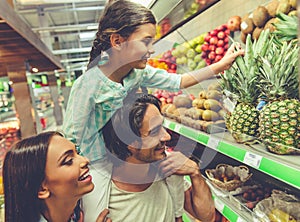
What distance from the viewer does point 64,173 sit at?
2.79 ft

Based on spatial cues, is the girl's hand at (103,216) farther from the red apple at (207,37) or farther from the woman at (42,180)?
the red apple at (207,37)

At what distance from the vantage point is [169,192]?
1072 millimetres

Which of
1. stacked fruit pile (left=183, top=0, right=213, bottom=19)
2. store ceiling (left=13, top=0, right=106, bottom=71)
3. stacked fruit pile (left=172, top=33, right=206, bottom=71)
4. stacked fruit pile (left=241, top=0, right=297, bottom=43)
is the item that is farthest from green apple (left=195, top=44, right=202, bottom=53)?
store ceiling (left=13, top=0, right=106, bottom=71)

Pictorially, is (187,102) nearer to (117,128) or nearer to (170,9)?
(170,9)

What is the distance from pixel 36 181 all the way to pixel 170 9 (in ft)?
4.29

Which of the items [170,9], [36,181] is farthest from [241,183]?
[170,9]

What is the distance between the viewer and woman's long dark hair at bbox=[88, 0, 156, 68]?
0.98 m

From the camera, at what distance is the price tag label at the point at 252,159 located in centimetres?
90

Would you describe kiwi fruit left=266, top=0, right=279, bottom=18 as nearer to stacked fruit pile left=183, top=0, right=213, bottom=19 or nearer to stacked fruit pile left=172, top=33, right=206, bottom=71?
stacked fruit pile left=183, top=0, right=213, bottom=19

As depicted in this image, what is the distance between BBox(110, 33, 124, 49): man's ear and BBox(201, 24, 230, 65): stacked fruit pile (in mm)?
900

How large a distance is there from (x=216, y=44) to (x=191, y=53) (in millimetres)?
361

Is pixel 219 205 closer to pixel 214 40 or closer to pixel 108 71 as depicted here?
pixel 108 71

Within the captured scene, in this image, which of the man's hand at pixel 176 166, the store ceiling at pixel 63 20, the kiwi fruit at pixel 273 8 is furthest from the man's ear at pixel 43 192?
the store ceiling at pixel 63 20

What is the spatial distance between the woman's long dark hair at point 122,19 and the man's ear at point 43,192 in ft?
1.87
